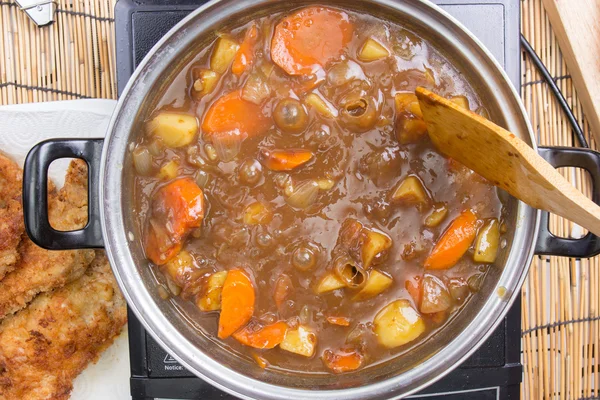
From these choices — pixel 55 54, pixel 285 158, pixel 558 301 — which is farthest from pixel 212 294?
pixel 558 301

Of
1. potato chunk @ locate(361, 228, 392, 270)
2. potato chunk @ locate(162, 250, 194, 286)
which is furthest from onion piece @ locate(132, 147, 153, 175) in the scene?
potato chunk @ locate(361, 228, 392, 270)

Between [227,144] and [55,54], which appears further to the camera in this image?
[55,54]

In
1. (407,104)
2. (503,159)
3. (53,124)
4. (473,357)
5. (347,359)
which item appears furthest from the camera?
(53,124)

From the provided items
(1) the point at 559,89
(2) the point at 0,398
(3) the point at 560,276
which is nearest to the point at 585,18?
(1) the point at 559,89

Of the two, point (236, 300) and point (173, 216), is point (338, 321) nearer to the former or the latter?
point (236, 300)

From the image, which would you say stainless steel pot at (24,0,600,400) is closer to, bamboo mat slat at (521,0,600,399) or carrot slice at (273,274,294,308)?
carrot slice at (273,274,294,308)

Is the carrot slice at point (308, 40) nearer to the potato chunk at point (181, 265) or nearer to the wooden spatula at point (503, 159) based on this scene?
the wooden spatula at point (503, 159)
